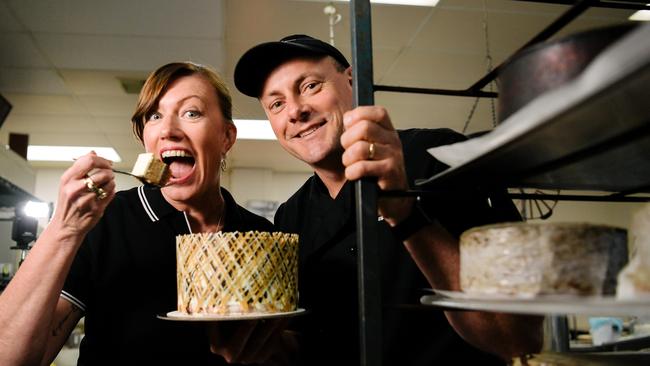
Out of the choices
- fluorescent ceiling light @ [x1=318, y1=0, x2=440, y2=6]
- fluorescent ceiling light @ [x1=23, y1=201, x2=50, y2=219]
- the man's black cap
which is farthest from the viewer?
fluorescent ceiling light @ [x1=23, y1=201, x2=50, y2=219]

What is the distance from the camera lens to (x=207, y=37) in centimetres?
369

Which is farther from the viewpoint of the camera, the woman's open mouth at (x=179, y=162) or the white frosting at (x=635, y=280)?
the woman's open mouth at (x=179, y=162)

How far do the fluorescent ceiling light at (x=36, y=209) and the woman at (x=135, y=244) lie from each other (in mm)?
2458

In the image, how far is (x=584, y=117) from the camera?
0.49 meters

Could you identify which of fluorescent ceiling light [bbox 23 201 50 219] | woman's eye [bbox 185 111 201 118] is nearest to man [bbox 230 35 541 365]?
woman's eye [bbox 185 111 201 118]

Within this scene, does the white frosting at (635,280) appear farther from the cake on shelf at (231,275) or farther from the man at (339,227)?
the cake on shelf at (231,275)

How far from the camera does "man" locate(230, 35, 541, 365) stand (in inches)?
42.8

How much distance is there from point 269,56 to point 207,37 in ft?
8.13

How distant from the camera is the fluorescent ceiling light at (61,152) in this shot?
682 cm

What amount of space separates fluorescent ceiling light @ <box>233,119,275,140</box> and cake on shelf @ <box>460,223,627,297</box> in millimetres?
5251

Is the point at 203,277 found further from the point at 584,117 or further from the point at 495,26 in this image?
the point at 495,26

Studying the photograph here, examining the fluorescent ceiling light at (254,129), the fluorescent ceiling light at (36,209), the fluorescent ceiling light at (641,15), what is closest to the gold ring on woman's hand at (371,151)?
the fluorescent ceiling light at (36,209)

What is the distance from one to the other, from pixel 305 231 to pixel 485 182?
85 centimetres

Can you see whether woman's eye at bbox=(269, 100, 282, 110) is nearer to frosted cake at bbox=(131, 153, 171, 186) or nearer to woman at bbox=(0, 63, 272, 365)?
woman at bbox=(0, 63, 272, 365)
